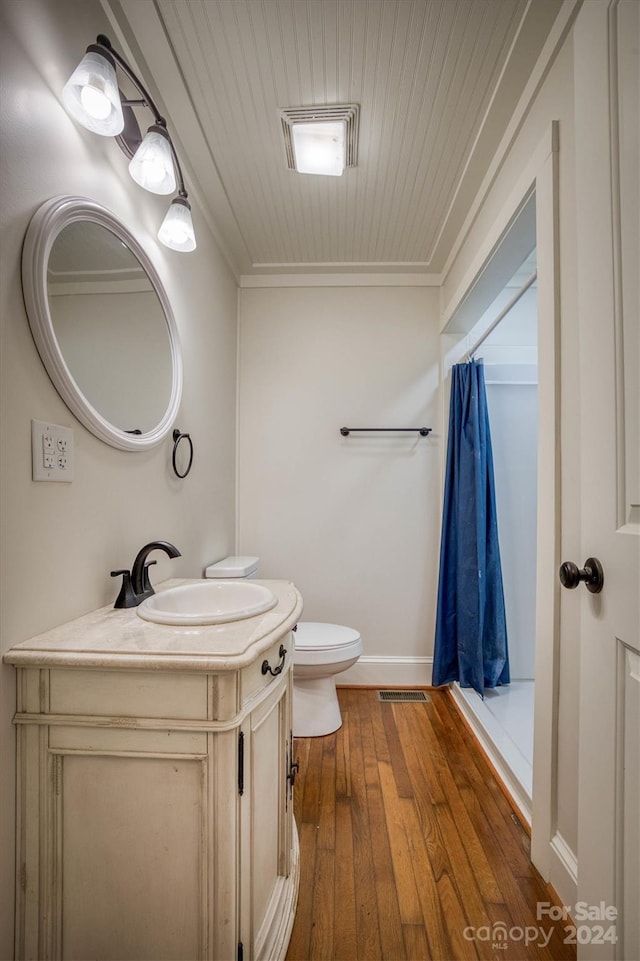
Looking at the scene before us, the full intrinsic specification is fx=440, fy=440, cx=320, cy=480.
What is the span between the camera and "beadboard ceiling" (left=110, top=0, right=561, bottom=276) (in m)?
1.22

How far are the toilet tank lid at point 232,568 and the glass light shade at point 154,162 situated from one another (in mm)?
1413

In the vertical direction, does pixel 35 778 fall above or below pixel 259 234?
below

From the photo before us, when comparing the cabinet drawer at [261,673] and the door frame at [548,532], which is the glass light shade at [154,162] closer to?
the door frame at [548,532]

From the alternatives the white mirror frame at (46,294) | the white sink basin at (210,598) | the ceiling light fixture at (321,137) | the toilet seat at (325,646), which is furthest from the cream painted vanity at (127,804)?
the ceiling light fixture at (321,137)

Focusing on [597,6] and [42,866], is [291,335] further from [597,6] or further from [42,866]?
[42,866]

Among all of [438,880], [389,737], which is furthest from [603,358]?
[389,737]

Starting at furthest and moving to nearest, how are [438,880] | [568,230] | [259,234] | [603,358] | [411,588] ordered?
[411,588] < [259,234] < [438,880] < [568,230] < [603,358]

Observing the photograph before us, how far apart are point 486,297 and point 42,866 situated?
7.83 feet

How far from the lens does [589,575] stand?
0.78 m

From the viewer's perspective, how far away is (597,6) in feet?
2.56

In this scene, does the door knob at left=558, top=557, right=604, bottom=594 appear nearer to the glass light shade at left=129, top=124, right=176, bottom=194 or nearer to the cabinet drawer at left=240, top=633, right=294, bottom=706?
the cabinet drawer at left=240, top=633, right=294, bottom=706

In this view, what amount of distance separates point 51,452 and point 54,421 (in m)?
0.07

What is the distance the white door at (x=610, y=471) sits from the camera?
26.6 inches

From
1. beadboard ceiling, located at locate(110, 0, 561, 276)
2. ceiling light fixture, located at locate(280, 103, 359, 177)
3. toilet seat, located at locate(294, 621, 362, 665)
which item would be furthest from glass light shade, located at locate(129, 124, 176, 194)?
toilet seat, located at locate(294, 621, 362, 665)
